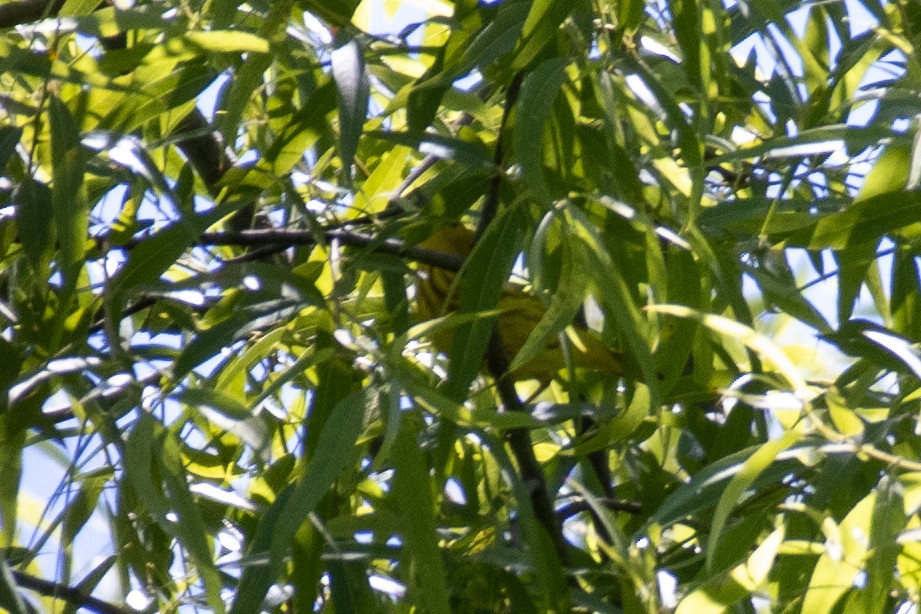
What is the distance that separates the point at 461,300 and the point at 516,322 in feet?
1.90

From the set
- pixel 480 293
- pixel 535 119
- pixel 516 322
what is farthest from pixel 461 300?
pixel 516 322

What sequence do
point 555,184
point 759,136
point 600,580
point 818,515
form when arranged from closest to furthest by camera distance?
point 818,515 → point 555,184 → point 600,580 → point 759,136

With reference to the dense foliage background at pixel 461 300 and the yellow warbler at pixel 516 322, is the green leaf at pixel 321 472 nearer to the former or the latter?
the dense foliage background at pixel 461 300

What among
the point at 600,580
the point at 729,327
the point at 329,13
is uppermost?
the point at 329,13

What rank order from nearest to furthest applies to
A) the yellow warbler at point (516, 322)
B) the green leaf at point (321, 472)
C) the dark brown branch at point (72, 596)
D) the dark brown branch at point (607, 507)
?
the green leaf at point (321, 472) → the dark brown branch at point (72, 596) → the dark brown branch at point (607, 507) → the yellow warbler at point (516, 322)

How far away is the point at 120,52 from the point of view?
76cm

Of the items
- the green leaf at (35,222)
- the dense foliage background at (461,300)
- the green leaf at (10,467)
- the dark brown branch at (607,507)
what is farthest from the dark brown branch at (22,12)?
the dark brown branch at (607,507)

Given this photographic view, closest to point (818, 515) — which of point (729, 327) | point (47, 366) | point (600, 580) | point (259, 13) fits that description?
point (729, 327)

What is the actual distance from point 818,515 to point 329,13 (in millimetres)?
388

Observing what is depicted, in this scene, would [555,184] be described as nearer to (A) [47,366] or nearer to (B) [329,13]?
(B) [329,13]

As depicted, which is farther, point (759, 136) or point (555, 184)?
point (759, 136)

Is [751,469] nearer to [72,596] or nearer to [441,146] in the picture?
[441,146]

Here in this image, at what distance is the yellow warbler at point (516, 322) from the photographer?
1157mm

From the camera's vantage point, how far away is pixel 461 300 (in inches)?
30.9
